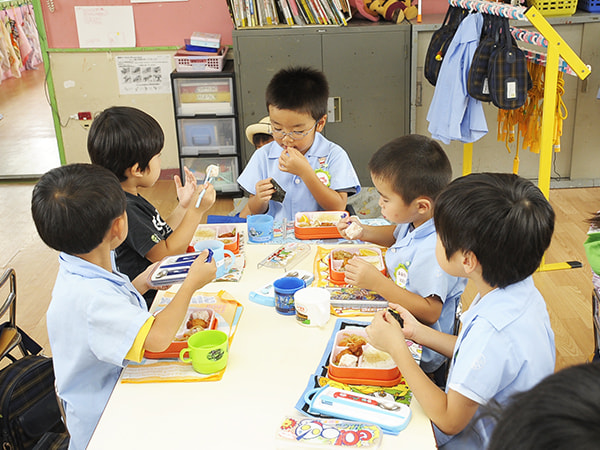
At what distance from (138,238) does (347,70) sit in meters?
2.57

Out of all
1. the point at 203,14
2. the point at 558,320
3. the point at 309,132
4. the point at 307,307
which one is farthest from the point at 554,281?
the point at 203,14

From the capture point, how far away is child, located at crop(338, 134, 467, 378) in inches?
63.7

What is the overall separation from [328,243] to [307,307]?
1.98 ft

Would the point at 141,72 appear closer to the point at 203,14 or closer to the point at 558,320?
the point at 203,14

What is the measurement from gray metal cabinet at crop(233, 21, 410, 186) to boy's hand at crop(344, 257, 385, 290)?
107 inches

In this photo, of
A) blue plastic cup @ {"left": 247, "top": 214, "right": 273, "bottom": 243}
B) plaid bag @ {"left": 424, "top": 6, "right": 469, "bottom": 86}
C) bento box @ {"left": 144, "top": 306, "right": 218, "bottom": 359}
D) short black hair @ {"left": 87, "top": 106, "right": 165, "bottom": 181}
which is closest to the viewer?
bento box @ {"left": 144, "top": 306, "right": 218, "bottom": 359}

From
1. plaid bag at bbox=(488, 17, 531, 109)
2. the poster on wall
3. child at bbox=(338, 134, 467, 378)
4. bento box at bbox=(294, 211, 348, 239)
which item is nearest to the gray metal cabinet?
the poster on wall

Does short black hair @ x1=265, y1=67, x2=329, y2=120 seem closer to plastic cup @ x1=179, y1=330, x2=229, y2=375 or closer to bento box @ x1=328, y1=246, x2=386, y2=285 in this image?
bento box @ x1=328, y1=246, x2=386, y2=285

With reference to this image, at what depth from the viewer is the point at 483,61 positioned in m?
3.15

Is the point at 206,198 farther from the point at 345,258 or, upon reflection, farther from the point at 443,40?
the point at 443,40

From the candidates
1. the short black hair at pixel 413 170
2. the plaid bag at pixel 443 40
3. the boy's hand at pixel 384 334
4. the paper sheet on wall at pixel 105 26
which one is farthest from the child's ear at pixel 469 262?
the paper sheet on wall at pixel 105 26

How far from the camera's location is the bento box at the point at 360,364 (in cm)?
133

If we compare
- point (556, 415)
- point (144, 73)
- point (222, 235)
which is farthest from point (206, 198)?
point (144, 73)

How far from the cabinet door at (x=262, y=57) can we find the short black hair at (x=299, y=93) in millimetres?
1702
